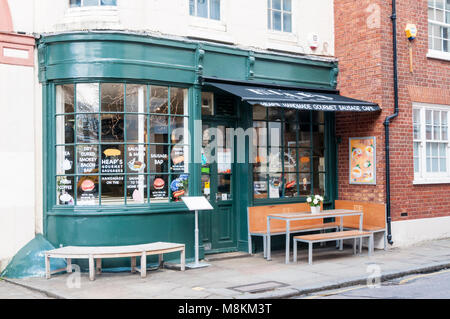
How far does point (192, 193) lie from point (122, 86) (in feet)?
7.41

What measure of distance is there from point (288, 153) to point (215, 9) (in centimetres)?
327

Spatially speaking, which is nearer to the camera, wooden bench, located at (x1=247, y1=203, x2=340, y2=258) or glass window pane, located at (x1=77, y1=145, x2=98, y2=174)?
glass window pane, located at (x1=77, y1=145, x2=98, y2=174)

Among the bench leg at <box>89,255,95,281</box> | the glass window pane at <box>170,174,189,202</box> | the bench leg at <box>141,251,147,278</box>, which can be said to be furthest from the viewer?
the glass window pane at <box>170,174,189,202</box>

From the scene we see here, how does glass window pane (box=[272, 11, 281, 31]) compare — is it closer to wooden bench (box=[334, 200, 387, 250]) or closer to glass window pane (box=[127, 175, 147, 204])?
wooden bench (box=[334, 200, 387, 250])

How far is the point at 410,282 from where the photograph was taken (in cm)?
849

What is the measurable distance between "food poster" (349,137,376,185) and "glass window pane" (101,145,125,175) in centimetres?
510

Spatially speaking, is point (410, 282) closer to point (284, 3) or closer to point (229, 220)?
point (229, 220)

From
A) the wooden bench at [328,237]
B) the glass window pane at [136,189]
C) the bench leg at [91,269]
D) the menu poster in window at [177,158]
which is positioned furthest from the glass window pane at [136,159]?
the wooden bench at [328,237]

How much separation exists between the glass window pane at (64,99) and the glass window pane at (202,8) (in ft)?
9.23

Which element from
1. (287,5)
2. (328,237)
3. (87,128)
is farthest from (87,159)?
(287,5)

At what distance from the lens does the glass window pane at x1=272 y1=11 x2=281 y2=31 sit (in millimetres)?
11516

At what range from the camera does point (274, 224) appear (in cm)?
1118

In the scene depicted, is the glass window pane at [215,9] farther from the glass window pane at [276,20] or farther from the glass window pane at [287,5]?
the glass window pane at [287,5]

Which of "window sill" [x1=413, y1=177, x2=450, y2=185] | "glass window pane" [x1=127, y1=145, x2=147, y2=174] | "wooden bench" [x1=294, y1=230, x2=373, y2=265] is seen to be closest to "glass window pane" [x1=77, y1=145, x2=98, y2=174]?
"glass window pane" [x1=127, y1=145, x2=147, y2=174]
